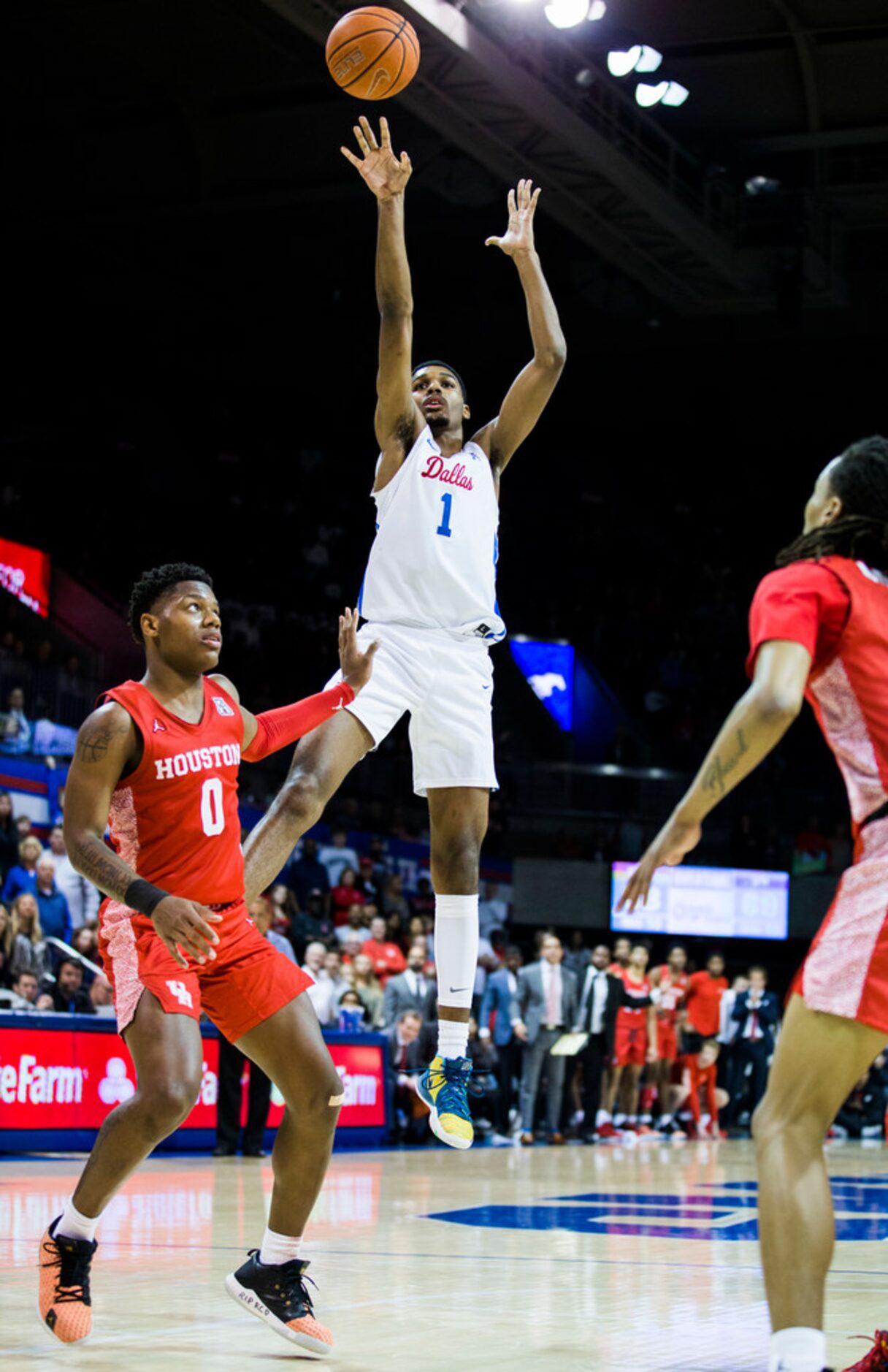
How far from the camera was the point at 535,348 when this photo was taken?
24.5 ft

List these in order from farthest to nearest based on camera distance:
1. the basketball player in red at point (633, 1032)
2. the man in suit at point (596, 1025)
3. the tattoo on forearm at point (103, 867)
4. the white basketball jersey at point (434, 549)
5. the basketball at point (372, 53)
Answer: the basketball player in red at point (633, 1032) → the man in suit at point (596, 1025) → the basketball at point (372, 53) → the white basketball jersey at point (434, 549) → the tattoo on forearm at point (103, 867)

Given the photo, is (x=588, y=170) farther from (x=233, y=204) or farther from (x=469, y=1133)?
(x=469, y=1133)

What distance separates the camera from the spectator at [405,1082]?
55.7ft

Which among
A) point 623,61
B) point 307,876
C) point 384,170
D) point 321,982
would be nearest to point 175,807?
point 384,170

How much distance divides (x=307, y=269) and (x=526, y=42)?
909 cm

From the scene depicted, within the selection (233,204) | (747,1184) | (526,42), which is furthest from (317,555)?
(747,1184)

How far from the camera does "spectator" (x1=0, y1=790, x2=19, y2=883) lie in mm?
15492

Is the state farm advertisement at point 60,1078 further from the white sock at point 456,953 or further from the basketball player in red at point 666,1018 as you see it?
Result: the basketball player in red at point 666,1018

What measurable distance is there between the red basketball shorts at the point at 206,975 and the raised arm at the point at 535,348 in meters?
2.55

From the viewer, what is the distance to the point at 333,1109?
5.78m

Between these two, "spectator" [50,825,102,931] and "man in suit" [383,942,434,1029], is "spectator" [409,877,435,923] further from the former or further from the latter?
"spectator" [50,825,102,931]

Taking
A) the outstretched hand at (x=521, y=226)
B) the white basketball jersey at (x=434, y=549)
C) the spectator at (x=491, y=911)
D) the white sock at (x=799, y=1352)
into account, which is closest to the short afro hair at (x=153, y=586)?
the white basketball jersey at (x=434, y=549)

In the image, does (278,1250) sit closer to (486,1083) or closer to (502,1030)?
(486,1083)

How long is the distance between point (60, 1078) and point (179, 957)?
347 inches
